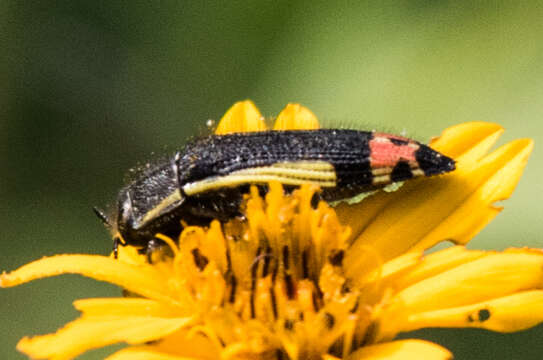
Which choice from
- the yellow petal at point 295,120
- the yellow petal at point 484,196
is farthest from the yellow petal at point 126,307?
the yellow petal at point 295,120

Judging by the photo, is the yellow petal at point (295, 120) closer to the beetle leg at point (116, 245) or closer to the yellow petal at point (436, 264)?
the beetle leg at point (116, 245)

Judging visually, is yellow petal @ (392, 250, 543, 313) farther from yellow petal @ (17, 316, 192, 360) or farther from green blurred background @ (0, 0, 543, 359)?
green blurred background @ (0, 0, 543, 359)

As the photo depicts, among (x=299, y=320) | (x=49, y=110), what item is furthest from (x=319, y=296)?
(x=49, y=110)

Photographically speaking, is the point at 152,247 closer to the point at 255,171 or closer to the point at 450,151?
the point at 255,171

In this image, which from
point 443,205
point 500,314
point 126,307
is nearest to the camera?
point 500,314

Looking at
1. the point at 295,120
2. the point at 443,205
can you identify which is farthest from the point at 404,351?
the point at 295,120

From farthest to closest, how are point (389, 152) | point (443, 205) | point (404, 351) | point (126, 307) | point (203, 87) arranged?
1. point (203, 87)
2. point (443, 205)
3. point (389, 152)
4. point (126, 307)
5. point (404, 351)

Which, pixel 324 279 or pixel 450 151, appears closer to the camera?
pixel 324 279

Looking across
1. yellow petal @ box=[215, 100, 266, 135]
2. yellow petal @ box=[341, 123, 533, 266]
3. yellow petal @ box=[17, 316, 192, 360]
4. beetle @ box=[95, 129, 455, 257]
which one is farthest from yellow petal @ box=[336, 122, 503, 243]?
yellow petal @ box=[17, 316, 192, 360]
